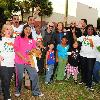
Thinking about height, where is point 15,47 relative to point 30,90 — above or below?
above

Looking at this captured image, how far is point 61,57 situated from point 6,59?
3766 millimetres

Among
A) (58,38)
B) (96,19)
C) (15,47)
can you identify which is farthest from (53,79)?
(96,19)

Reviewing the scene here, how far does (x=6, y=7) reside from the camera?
60.5 meters

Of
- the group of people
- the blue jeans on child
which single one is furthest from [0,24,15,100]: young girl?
the blue jeans on child

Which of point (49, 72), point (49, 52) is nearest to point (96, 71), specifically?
point (49, 72)

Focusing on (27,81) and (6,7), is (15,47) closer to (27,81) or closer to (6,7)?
(27,81)

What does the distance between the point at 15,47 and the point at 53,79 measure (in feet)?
11.9

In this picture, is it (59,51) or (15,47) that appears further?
(59,51)

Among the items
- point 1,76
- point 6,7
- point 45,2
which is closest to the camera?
point 1,76

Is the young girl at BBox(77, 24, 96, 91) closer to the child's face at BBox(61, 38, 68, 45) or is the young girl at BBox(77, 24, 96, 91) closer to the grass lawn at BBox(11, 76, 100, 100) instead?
the grass lawn at BBox(11, 76, 100, 100)

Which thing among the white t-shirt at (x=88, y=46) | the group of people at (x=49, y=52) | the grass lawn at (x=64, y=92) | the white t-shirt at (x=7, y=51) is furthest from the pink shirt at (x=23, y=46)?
the white t-shirt at (x=88, y=46)

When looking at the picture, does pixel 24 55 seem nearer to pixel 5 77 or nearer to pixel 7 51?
pixel 7 51

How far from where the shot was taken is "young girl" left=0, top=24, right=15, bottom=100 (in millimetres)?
8312

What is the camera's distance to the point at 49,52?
37.1 ft
